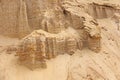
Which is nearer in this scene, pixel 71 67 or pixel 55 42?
pixel 71 67

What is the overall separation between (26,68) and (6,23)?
8.37 feet

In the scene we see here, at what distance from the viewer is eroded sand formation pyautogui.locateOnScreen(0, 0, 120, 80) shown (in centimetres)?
1407

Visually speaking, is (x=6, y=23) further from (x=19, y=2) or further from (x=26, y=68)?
(x=26, y=68)

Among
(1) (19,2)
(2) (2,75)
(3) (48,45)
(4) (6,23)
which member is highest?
(1) (19,2)

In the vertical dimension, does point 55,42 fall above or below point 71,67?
above

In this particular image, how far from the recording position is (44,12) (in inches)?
604

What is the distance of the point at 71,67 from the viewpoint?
47.2ft

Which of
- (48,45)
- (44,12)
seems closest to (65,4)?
(44,12)

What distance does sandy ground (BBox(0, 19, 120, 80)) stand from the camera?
1402 cm

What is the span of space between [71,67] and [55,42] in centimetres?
130

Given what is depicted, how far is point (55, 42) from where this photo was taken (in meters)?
14.7

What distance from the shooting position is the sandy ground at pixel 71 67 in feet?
46.0

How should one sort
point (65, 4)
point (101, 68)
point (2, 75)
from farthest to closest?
point (65, 4) → point (101, 68) → point (2, 75)

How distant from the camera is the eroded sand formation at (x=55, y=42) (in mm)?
14070
